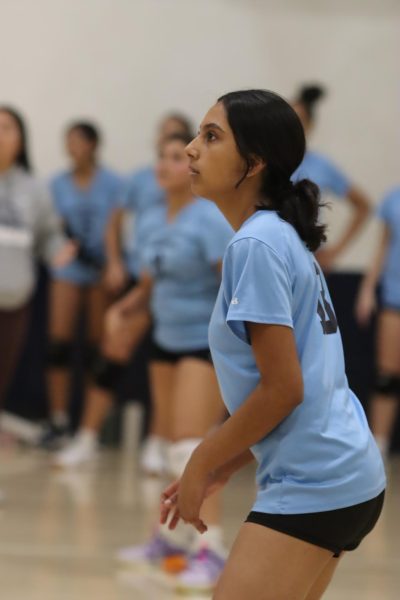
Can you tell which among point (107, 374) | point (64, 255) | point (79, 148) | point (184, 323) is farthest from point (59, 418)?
point (184, 323)

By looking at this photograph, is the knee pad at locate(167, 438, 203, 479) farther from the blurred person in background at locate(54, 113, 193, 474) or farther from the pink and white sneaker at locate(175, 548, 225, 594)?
the blurred person in background at locate(54, 113, 193, 474)

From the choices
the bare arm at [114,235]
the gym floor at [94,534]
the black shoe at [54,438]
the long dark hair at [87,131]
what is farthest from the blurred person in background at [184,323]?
the long dark hair at [87,131]

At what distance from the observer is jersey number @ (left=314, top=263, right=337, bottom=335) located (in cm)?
161

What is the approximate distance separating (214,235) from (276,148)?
5.60ft

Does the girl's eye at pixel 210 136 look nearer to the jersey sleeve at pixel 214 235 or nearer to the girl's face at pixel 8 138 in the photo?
the jersey sleeve at pixel 214 235

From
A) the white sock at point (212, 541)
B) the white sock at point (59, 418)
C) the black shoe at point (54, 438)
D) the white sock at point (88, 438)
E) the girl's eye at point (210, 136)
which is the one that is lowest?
the black shoe at point (54, 438)

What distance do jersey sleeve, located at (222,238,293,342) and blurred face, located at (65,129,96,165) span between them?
4.37 metres

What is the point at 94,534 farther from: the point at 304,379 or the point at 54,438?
the point at 304,379

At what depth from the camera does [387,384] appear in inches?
212

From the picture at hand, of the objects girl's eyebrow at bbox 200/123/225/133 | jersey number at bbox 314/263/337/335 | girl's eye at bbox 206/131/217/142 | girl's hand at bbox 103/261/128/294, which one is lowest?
girl's hand at bbox 103/261/128/294

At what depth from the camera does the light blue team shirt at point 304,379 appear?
1.53m

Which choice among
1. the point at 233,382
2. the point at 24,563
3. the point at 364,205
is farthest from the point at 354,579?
the point at 364,205

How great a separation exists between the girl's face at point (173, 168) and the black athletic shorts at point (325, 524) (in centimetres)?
200

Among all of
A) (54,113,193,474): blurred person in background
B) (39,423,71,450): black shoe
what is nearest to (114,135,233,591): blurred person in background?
(54,113,193,474): blurred person in background
